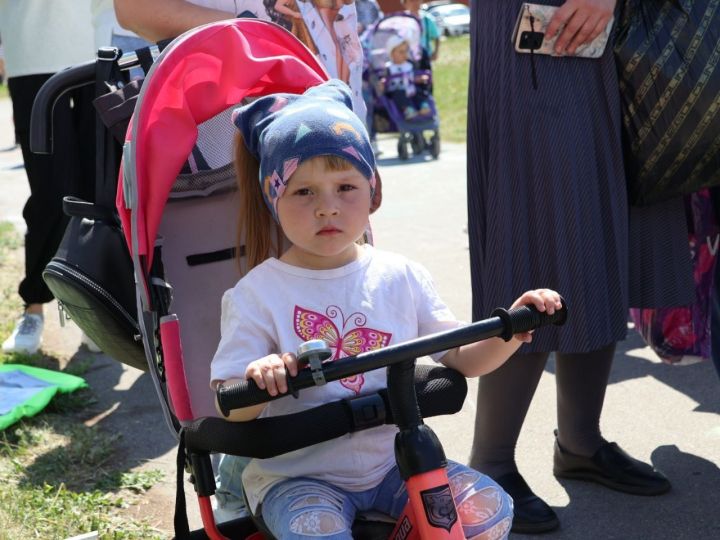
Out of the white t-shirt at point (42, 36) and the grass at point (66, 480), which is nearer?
the grass at point (66, 480)

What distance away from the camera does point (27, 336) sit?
4879 mm

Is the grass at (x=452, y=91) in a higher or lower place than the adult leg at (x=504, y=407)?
lower

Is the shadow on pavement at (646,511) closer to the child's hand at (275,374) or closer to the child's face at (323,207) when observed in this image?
the child's face at (323,207)

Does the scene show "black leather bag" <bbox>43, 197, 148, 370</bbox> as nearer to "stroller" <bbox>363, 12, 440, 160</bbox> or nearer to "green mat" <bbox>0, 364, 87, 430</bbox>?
"green mat" <bbox>0, 364, 87, 430</bbox>

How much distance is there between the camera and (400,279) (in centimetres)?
246

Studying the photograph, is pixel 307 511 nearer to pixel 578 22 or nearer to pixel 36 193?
pixel 578 22

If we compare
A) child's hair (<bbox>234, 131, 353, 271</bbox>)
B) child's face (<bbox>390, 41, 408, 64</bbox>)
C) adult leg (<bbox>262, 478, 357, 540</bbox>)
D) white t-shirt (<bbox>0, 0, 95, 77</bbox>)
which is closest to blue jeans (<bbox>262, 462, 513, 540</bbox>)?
adult leg (<bbox>262, 478, 357, 540</bbox>)

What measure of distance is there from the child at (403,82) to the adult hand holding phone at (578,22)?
841 cm

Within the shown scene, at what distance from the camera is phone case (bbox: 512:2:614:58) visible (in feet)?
9.45

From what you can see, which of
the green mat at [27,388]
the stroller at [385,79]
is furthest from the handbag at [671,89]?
the stroller at [385,79]

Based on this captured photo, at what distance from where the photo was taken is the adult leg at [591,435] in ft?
10.7

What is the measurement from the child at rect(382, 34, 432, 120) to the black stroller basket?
8511 mm

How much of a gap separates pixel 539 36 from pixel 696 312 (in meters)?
1.19

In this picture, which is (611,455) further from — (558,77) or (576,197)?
(558,77)
